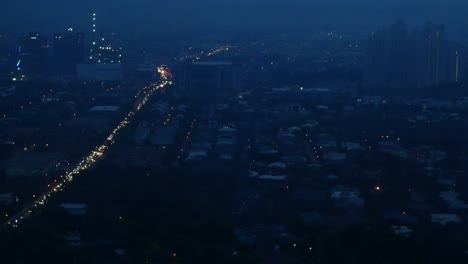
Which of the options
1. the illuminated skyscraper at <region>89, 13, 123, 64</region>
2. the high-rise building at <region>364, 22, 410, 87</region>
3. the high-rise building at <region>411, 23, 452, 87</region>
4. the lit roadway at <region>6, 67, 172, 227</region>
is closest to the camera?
the lit roadway at <region>6, 67, 172, 227</region>

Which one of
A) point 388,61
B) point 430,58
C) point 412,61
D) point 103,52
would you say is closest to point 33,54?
point 103,52

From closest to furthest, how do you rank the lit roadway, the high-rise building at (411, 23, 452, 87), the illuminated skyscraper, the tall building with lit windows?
the lit roadway < the high-rise building at (411, 23, 452, 87) < the tall building with lit windows < the illuminated skyscraper

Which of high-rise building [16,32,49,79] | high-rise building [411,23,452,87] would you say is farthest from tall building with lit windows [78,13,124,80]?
high-rise building [411,23,452,87]

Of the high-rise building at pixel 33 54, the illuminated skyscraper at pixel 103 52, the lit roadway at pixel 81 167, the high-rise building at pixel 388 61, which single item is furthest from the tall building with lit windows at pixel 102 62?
the high-rise building at pixel 388 61

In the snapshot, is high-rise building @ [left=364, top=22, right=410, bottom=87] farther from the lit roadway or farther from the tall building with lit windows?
the tall building with lit windows

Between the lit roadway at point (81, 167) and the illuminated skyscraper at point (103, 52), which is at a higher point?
the lit roadway at point (81, 167)

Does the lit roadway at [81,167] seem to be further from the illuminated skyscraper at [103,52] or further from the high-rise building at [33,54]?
the illuminated skyscraper at [103,52]

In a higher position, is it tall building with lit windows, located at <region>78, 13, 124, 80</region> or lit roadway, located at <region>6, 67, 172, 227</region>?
lit roadway, located at <region>6, 67, 172, 227</region>
